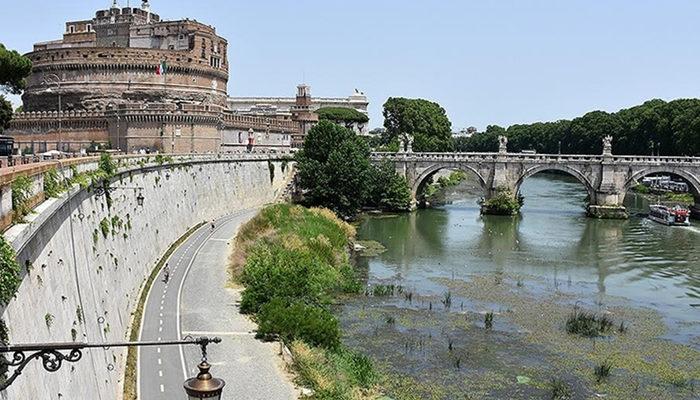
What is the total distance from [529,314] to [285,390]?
13.5 meters

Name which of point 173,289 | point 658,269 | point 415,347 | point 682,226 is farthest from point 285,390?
point 682,226

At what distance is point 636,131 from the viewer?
91500mm

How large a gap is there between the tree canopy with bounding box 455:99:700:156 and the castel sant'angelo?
136 ft

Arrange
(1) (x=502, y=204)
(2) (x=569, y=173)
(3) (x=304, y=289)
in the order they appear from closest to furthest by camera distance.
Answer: (3) (x=304, y=289)
(1) (x=502, y=204)
(2) (x=569, y=173)

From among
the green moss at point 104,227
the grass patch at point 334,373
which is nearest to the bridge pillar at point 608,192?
the grass patch at point 334,373

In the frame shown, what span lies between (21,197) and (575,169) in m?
59.5

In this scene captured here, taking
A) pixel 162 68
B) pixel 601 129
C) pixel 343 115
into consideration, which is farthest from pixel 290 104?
pixel 162 68

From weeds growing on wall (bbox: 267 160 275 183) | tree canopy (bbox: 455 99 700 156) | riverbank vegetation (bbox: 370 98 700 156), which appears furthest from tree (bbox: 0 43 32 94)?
tree canopy (bbox: 455 99 700 156)

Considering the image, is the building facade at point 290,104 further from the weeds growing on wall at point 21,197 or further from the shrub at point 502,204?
the weeds growing on wall at point 21,197

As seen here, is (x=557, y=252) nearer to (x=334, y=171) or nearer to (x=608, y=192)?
(x=334, y=171)

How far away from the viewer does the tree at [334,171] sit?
54969mm

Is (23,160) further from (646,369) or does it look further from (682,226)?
(682,226)

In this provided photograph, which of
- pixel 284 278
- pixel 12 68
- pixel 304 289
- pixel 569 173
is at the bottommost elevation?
pixel 304 289

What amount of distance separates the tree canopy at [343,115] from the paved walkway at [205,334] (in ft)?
239
